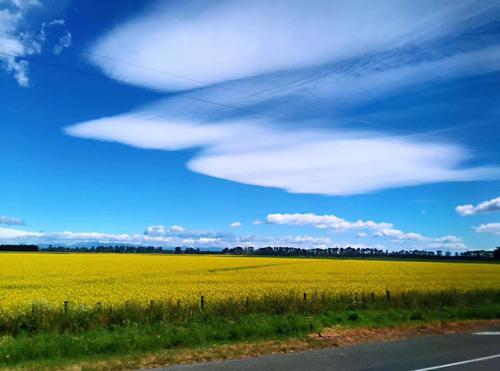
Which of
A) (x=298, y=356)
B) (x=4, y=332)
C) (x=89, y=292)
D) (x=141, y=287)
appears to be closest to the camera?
(x=298, y=356)

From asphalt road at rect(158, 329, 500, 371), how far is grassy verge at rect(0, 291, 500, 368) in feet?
7.83

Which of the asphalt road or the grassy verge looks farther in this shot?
the grassy verge

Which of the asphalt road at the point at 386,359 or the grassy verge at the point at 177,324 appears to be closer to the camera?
the asphalt road at the point at 386,359

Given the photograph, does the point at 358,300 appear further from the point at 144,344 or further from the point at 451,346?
the point at 144,344

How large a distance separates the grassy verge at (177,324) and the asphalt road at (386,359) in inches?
93.9

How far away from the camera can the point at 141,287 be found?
3089cm

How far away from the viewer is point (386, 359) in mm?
11422

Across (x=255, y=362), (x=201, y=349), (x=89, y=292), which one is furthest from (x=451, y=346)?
(x=89, y=292)

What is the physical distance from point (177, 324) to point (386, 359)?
725 cm

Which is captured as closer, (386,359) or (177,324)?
(386,359)

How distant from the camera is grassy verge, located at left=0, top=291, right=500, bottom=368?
1241 centimetres

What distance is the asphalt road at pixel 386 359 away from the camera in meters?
10.5

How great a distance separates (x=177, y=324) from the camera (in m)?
16.0

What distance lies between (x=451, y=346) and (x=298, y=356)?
454 cm
